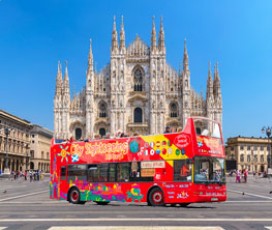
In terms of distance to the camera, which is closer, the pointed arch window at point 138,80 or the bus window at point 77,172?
the bus window at point 77,172

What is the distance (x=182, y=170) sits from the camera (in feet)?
55.6

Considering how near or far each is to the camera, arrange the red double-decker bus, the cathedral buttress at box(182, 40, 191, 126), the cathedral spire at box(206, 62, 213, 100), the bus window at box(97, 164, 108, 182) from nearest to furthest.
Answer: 1. the red double-decker bus
2. the bus window at box(97, 164, 108, 182)
3. the cathedral buttress at box(182, 40, 191, 126)
4. the cathedral spire at box(206, 62, 213, 100)

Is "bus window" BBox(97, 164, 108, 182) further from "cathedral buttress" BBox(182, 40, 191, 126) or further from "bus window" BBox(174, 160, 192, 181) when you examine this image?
"cathedral buttress" BBox(182, 40, 191, 126)

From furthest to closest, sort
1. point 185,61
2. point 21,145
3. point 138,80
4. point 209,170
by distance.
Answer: point 21,145
point 138,80
point 185,61
point 209,170

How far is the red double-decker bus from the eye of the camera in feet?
55.2

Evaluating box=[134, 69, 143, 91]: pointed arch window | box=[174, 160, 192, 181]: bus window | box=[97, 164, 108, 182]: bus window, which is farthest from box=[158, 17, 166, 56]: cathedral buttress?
box=[174, 160, 192, 181]: bus window

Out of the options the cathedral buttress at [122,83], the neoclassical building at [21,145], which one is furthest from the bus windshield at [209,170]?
the cathedral buttress at [122,83]

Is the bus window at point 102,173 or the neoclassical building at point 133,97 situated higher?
the neoclassical building at point 133,97

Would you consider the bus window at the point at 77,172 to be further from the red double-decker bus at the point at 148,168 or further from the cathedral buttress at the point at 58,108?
the cathedral buttress at the point at 58,108

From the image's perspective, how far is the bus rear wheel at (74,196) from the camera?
19.7 m

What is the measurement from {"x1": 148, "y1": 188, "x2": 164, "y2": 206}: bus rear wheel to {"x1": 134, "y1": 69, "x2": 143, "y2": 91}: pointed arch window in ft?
192

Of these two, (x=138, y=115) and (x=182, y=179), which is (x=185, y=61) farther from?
(x=182, y=179)

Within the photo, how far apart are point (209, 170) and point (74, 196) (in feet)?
20.4

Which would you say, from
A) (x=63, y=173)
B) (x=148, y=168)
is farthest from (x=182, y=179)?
(x=63, y=173)
